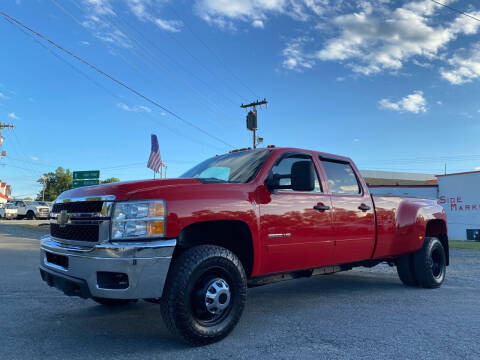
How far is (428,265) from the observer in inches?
235

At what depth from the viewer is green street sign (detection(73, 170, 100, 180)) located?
752 inches

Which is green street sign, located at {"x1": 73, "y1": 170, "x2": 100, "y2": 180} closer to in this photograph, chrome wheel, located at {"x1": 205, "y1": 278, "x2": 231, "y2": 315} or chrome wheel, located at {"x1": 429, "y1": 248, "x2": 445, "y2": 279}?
chrome wheel, located at {"x1": 429, "y1": 248, "x2": 445, "y2": 279}

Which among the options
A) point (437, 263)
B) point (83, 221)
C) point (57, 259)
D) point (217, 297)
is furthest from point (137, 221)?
point (437, 263)

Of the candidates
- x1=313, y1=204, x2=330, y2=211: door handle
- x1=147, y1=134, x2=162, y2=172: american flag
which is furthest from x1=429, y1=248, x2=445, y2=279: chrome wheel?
x1=147, y1=134, x2=162, y2=172: american flag

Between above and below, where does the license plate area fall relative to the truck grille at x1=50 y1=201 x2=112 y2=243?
below

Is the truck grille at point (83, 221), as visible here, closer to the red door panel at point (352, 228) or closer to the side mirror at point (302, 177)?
the side mirror at point (302, 177)

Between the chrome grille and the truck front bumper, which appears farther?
the chrome grille

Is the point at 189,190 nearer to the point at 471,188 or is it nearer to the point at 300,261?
the point at 300,261

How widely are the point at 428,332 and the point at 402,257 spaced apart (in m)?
2.53

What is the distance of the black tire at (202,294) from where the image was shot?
3180 mm

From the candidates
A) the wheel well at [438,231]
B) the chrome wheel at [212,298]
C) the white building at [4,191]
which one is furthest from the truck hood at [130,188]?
the white building at [4,191]

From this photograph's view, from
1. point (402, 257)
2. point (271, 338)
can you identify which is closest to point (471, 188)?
point (402, 257)

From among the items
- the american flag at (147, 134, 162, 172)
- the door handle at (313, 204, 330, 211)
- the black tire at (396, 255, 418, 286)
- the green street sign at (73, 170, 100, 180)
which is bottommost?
the black tire at (396, 255, 418, 286)

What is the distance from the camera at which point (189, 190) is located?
3434mm
